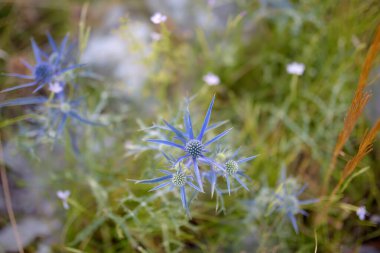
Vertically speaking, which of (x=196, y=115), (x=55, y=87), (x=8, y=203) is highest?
(x=196, y=115)

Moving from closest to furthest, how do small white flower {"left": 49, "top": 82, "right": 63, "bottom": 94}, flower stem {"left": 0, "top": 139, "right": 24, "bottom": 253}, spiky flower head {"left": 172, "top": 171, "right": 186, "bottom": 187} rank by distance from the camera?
1. spiky flower head {"left": 172, "top": 171, "right": 186, "bottom": 187}
2. small white flower {"left": 49, "top": 82, "right": 63, "bottom": 94}
3. flower stem {"left": 0, "top": 139, "right": 24, "bottom": 253}

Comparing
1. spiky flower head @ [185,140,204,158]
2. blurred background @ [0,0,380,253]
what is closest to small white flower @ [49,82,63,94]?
blurred background @ [0,0,380,253]

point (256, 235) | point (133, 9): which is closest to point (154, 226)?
point (256, 235)

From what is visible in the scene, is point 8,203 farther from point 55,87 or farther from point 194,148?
point 194,148

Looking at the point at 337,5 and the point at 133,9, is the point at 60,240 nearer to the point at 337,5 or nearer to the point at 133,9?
the point at 133,9

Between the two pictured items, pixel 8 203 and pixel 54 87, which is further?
pixel 8 203

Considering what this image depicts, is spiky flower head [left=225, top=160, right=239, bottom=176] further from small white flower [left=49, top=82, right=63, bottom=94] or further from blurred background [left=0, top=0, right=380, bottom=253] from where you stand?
small white flower [left=49, top=82, right=63, bottom=94]

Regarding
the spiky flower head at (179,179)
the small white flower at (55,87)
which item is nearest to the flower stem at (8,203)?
the small white flower at (55,87)

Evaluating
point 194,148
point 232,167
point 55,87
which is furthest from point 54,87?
point 232,167
